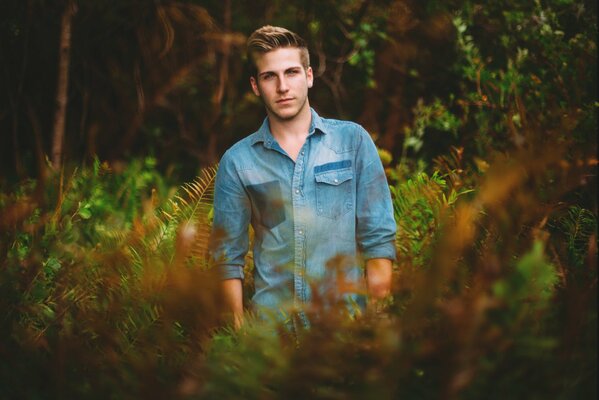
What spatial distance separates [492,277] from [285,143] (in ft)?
4.79

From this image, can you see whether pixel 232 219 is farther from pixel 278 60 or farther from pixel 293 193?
pixel 278 60

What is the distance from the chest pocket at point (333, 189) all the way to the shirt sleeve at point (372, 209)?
0.05 m

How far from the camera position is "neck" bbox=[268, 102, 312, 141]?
2.63 meters

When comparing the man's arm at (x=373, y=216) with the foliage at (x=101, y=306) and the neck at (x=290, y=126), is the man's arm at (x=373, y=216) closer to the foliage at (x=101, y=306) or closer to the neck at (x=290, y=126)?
the neck at (x=290, y=126)

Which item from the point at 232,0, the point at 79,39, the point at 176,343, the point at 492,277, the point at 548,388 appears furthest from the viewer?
the point at 232,0

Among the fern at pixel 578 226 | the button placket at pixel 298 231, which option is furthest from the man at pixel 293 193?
the fern at pixel 578 226

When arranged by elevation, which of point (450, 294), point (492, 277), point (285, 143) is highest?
point (285, 143)

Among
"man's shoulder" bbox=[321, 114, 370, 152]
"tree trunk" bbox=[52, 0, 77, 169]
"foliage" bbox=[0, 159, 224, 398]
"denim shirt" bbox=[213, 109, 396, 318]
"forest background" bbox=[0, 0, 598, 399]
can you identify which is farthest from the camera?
"tree trunk" bbox=[52, 0, 77, 169]

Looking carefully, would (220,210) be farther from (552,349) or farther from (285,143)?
(552,349)

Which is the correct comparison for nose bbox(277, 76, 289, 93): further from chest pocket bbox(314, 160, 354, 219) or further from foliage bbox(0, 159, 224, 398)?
foliage bbox(0, 159, 224, 398)

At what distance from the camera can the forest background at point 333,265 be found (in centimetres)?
147

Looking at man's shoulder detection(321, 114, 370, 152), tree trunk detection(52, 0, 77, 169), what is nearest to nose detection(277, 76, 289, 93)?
man's shoulder detection(321, 114, 370, 152)

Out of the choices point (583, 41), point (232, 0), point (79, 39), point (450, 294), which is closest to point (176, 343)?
point (450, 294)

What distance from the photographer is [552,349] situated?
60.9 inches
